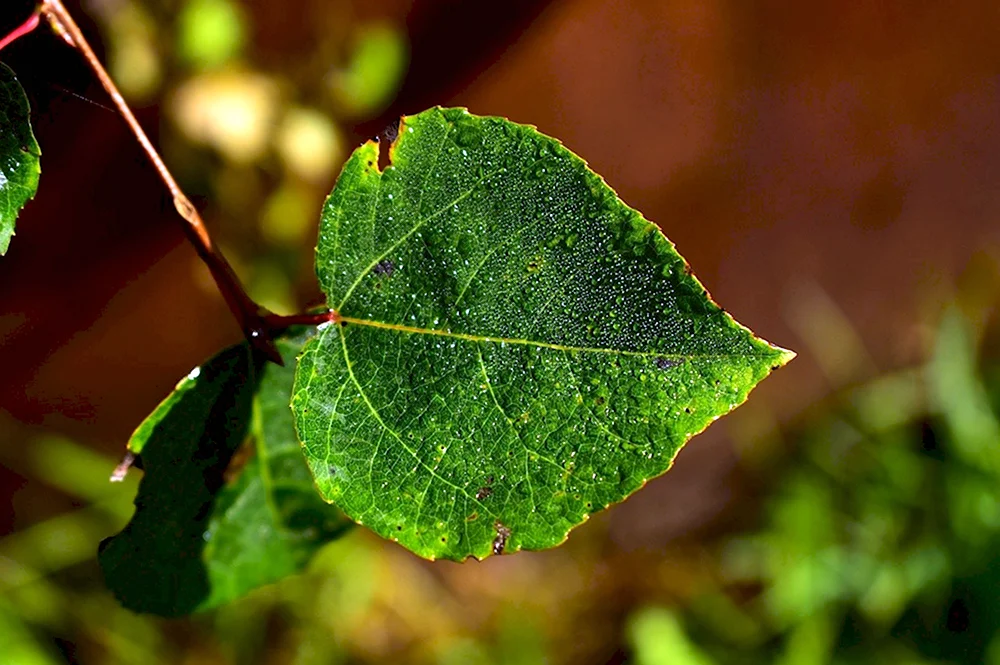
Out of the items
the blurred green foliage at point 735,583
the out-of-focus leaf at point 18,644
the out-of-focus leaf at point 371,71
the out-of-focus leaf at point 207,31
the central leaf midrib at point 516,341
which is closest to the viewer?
the central leaf midrib at point 516,341

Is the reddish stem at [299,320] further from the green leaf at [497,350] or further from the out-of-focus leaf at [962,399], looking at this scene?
the out-of-focus leaf at [962,399]

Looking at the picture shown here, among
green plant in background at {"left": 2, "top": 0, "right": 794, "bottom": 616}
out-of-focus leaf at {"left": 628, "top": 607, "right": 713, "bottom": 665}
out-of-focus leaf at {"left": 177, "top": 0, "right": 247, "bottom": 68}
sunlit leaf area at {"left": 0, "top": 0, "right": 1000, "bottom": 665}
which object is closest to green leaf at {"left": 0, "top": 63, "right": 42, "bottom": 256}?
green plant in background at {"left": 2, "top": 0, "right": 794, "bottom": 616}

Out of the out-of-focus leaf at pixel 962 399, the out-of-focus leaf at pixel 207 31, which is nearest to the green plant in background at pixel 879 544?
the out-of-focus leaf at pixel 962 399

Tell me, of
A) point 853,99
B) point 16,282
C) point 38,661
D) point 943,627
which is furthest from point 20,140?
point 943,627

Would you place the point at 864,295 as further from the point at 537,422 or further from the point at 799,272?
the point at 537,422

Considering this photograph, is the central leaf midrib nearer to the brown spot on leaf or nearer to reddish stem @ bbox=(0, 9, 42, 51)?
the brown spot on leaf

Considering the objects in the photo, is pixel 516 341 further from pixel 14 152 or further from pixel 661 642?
pixel 661 642
